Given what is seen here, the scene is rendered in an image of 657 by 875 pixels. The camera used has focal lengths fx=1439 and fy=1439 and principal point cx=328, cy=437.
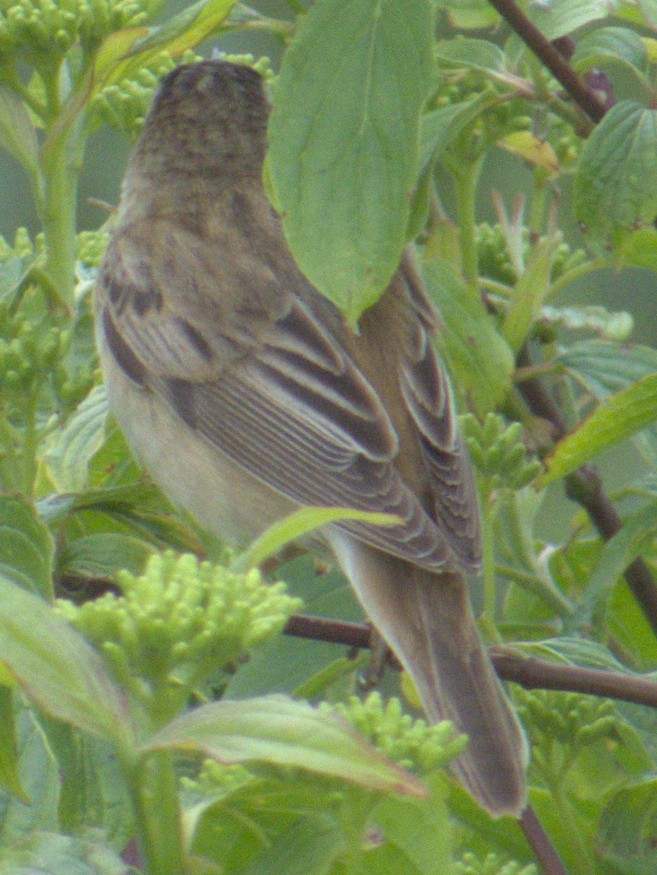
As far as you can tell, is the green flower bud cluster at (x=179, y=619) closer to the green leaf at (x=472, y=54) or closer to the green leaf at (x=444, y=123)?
the green leaf at (x=444, y=123)

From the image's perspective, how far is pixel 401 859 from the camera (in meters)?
1.52

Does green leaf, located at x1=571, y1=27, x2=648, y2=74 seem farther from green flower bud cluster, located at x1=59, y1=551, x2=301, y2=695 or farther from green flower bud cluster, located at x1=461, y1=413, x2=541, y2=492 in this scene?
green flower bud cluster, located at x1=59, y1=551, x2=301, y2=695

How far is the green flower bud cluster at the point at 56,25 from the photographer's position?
2266 mm

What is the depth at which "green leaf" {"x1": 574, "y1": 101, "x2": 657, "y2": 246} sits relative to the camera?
2225mm

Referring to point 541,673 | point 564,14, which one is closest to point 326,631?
point 541,673

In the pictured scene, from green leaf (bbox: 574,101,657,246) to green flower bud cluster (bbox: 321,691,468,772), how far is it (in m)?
1.10

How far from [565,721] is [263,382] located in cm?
142

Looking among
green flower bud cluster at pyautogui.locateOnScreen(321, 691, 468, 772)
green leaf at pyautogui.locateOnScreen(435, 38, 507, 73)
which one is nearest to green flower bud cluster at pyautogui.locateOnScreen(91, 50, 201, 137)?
green leaf at pyautogui.locateOnScreen(435, 38, 507, 73)

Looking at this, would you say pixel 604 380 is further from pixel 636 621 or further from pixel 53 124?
pixel 53 124

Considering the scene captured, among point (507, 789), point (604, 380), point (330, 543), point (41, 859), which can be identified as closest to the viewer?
point (41, 859)

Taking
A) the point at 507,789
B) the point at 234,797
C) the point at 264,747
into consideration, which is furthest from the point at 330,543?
the point at 264,747

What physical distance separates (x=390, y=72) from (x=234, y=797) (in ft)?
2.92

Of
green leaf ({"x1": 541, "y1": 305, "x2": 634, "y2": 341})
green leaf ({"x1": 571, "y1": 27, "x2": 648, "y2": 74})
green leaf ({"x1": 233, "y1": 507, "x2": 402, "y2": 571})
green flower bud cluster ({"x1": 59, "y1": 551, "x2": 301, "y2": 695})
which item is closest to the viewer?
green flower bud cluster ({"x1": 59, "y1": 551, "x2": 301, "y2": 695})

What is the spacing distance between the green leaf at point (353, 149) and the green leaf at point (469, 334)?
0.69 m
